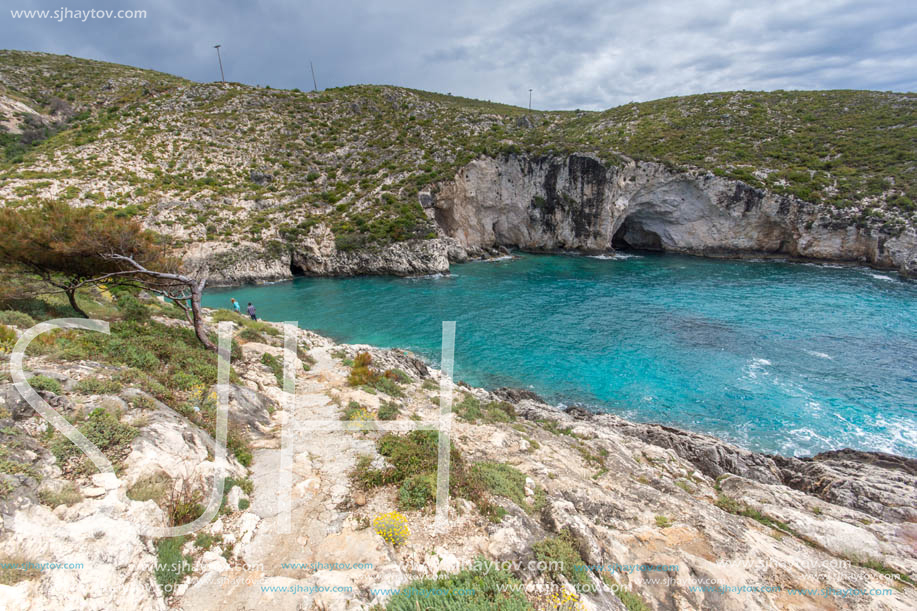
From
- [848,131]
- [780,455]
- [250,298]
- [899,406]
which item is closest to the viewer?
[780,455]

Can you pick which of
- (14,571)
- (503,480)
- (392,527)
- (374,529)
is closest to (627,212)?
(503,480)

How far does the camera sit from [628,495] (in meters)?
7.68

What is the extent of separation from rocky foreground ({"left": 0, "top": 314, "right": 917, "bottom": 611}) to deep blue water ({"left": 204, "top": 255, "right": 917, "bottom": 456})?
5057 mm

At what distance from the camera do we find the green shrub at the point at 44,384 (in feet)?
17.1

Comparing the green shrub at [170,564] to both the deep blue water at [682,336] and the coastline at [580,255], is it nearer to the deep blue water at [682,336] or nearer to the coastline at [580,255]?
the deep blue water at [682,336]

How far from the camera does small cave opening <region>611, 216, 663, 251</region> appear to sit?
46.9 metres

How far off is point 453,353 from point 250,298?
20.8m

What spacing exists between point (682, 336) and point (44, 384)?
84.6ft

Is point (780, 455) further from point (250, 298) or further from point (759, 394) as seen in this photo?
point (250, 298)

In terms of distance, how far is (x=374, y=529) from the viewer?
5.12 m

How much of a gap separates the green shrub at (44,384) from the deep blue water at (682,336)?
46.0ft

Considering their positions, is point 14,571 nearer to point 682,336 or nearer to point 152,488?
point 152,488

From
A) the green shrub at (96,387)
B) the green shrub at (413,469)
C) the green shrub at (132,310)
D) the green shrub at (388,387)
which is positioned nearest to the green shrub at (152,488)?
the green shrub at (96,387)

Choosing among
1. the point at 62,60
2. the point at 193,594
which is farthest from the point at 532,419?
the point at 62,60
